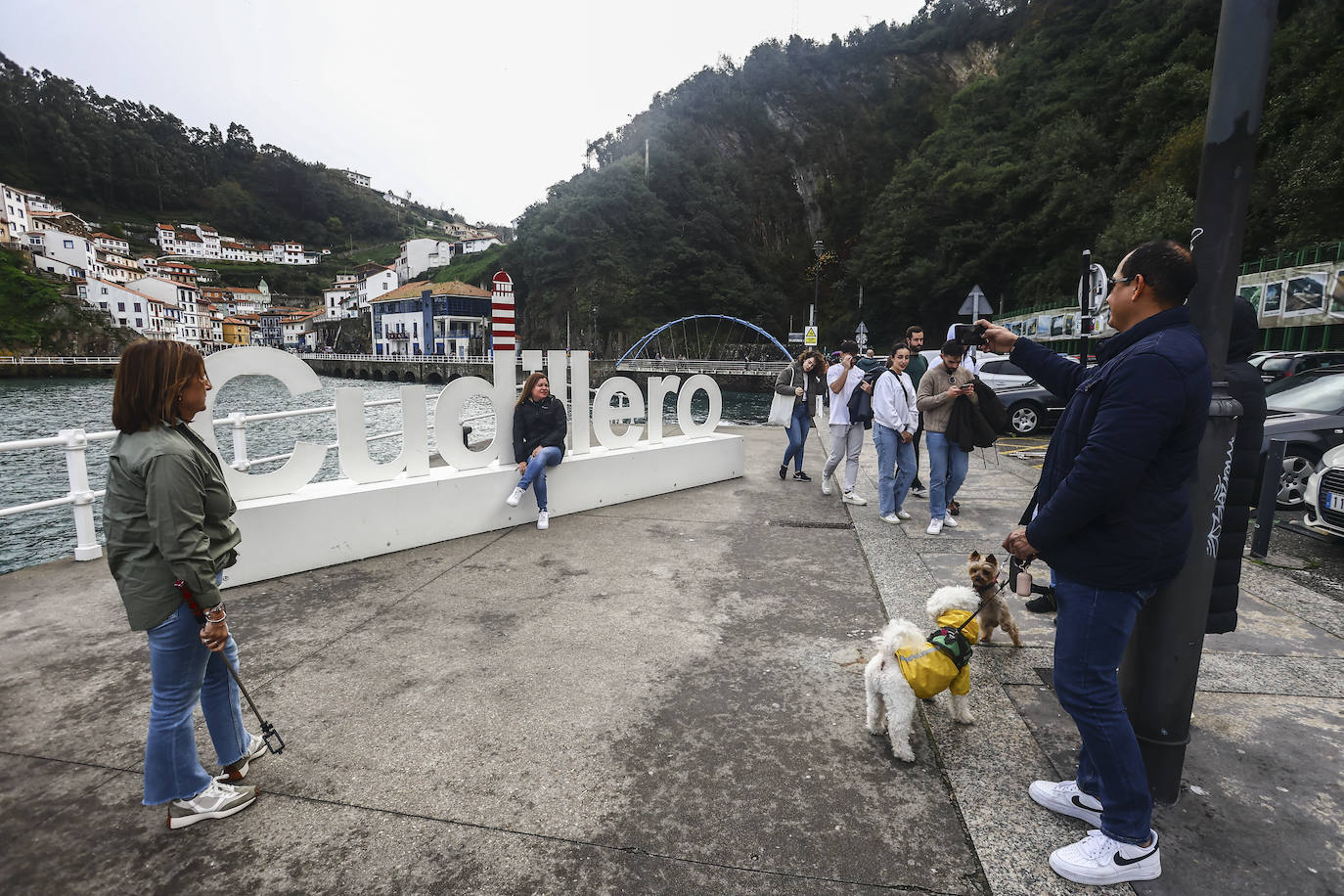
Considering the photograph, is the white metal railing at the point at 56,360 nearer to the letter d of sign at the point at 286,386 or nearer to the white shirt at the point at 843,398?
the letter d of sign at the point at 286,386

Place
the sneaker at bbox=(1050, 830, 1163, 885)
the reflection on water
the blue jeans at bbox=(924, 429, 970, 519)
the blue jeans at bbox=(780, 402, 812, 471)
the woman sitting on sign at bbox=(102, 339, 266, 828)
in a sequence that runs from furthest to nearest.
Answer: the reflection on water, the blue jeans at bbox=(780, 402, 812, 471), the blue jeans at bbox=(924, 429, 970, 519), the woman sitting on sign at bbox=(102, 339, 266, 828), the sneaker at bbox=(1050, 830, 1163, 885)

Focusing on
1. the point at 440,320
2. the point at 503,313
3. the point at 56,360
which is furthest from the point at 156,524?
the point at 440,320

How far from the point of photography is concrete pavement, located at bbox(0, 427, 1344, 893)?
6.75 ft

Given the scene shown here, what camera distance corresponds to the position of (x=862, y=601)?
4.37 m

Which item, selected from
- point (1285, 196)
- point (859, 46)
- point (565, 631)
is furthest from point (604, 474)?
point (859, 46)

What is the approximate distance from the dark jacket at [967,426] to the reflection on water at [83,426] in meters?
3.63

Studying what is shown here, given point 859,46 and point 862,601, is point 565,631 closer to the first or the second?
point 862,601

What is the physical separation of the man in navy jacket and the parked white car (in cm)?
473

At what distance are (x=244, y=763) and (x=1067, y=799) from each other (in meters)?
3.15

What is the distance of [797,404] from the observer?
847 centimetres

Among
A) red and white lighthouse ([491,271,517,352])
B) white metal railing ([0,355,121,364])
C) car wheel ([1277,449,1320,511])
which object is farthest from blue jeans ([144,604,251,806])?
white metal railing ([0,355,121,364])

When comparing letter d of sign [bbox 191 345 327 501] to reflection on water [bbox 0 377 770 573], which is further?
reflection on water [bbox 0 377 770 573]

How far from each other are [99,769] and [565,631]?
7.04 feet

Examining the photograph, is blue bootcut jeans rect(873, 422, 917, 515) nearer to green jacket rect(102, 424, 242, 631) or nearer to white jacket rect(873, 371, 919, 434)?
white jacket rect(873, 371, 919, 434)
